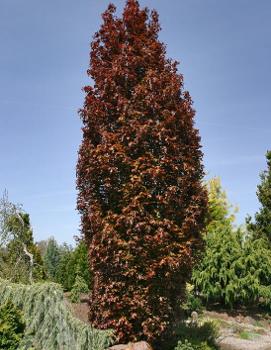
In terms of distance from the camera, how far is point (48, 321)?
30.2ft

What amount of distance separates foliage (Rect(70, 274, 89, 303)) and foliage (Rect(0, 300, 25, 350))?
12238 mm

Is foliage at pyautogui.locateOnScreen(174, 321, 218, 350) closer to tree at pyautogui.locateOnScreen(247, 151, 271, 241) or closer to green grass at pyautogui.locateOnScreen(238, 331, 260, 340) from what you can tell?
green grass at pyautogui.locateOnScreen(238, 331, 260, 340)

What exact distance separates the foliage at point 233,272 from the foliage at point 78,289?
541cm

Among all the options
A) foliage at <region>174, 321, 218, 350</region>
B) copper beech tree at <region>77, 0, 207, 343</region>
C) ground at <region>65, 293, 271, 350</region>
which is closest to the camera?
copper beech tree at <region>77, 0, 207, 343</region>

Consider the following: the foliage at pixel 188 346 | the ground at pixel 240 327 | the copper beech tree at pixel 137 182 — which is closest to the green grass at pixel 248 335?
the ground at pixel 240 327

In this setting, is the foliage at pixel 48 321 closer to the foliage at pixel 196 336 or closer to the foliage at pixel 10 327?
the foliage at pixel 10 327

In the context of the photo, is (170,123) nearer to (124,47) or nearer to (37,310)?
(124,47)

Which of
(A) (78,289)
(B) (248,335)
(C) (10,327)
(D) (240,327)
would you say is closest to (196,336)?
(B) (248,335)

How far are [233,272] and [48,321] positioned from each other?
13.7 m

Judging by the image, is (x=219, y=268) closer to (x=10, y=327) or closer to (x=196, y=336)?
(x=196, y=336)

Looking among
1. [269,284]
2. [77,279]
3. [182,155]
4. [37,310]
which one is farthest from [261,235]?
[37,310]

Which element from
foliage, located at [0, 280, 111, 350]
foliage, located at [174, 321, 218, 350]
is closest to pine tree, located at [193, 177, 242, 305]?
foliage, located at [174, 321, 218, 350]

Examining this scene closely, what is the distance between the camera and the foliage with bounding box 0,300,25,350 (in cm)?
871

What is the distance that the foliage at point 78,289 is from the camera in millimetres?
21327
